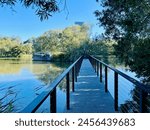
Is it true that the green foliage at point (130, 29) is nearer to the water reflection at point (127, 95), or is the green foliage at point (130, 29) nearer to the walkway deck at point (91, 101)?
the water reflection at point (127, 95)

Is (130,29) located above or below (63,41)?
above

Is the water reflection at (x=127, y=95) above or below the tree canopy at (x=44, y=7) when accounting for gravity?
below

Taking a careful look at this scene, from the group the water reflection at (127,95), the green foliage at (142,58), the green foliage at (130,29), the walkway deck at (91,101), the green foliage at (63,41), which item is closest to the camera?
the water reflection at (127,95)

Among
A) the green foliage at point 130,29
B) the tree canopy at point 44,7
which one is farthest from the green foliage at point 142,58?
the tree canopy at point 44,7

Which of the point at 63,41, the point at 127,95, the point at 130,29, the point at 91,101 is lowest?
the point at 127,95

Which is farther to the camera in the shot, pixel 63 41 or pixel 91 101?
pixel 63 41

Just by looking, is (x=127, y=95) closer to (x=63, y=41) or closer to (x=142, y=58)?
(x=142, y=58)

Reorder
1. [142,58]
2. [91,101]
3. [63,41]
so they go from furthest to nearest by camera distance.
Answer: [63,41]
[142,58]
[91,101]

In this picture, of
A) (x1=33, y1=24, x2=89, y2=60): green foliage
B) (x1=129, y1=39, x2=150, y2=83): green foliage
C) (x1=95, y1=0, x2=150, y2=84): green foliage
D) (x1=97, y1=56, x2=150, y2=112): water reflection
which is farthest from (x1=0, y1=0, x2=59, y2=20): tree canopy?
(x1=33, y1=24, x2=89, y2=60): green foliage

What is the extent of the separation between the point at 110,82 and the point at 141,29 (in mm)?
1997

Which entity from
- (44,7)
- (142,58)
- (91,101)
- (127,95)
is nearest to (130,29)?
(142,58)

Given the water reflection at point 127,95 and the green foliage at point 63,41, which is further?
the green foliage at point 63,41

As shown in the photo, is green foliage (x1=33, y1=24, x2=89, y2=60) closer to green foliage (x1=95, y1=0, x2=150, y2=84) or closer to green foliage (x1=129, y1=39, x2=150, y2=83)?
green foliage (x1=95, y1=0, x2=150, y2=84)

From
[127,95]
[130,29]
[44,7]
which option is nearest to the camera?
[44,7]
